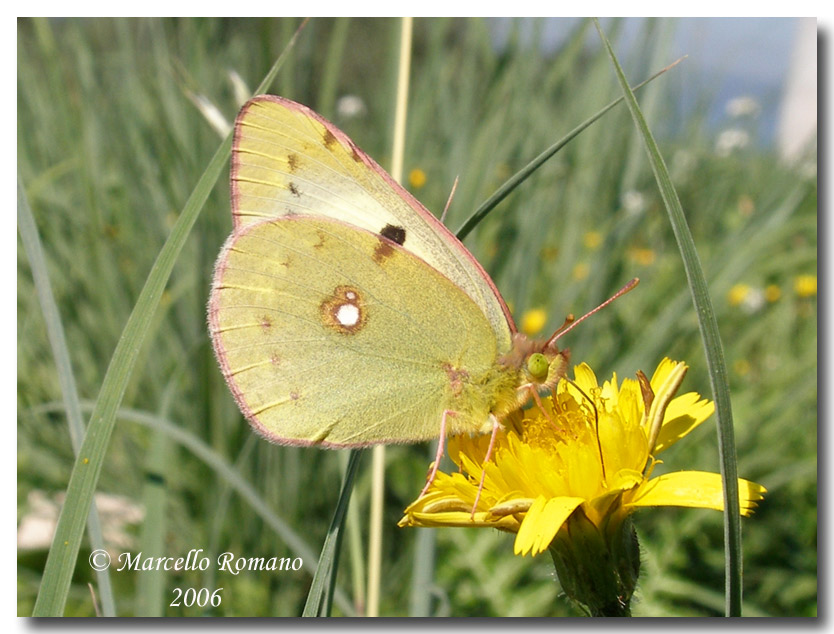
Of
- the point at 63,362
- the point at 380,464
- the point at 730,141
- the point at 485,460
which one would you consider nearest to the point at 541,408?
the point at 485,460

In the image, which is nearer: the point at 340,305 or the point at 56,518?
the point at 340,305

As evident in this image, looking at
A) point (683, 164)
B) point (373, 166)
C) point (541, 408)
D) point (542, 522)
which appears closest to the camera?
point (542, 522)

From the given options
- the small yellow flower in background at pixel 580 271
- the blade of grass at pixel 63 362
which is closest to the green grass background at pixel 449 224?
the small yellow flower in background at pixel 580 271

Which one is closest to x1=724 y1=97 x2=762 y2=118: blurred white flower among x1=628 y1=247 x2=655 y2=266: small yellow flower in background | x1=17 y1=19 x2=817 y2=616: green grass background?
x1=17 y1=19 x2=817 y2=616: green grass background

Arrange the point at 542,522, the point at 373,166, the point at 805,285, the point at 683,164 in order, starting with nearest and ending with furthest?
the point at 542,522 < the point at 373,166 < the point at 805,285 < the point at 683,164

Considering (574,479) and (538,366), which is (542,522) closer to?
(574,479)
